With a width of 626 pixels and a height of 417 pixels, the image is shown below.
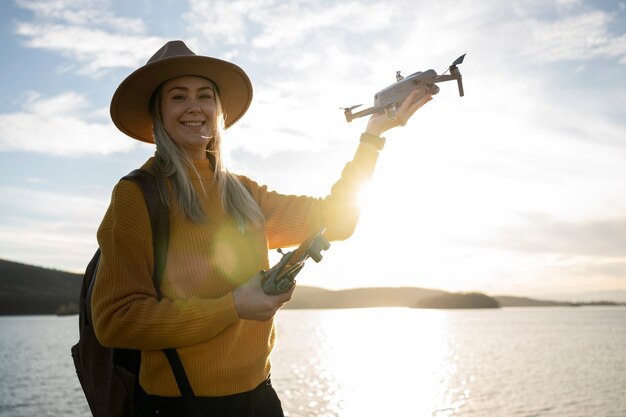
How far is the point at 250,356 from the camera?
9.59 ft

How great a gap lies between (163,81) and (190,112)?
0.91 feet

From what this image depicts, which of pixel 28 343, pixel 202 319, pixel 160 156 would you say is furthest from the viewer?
pixel 28 343

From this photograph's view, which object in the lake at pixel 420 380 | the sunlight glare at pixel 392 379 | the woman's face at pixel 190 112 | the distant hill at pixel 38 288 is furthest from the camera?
the distant hill at pixel 38 288

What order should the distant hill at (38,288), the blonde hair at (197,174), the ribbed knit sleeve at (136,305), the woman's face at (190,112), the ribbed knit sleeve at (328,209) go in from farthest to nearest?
the distant hill at (38,288)
the ribbed knit sleeve at (328,209)
the woman's face at (190,112)
the blonde hair at (197,174)
the ribbed knit sleeve at (136,305)

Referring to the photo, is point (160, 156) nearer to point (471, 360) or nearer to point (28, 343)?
point (471, 360)

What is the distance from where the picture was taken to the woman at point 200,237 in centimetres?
258

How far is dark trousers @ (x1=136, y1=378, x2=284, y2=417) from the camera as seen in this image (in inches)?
107

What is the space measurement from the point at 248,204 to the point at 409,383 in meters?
40.0

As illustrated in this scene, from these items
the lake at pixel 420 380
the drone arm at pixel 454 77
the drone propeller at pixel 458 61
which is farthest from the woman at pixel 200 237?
the lake at pixel 420 380

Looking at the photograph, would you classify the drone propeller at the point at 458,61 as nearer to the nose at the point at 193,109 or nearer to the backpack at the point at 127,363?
the nose at the point at 193,109

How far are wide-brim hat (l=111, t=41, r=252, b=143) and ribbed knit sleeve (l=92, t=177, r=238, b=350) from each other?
0.87 meters

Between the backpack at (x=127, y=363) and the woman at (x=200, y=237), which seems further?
the backpack at (x=127, y=363)

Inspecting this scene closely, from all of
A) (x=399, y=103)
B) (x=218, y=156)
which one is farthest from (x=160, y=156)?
(x=399, y=103)

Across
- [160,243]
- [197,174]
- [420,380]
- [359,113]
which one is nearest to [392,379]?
[420,380]
